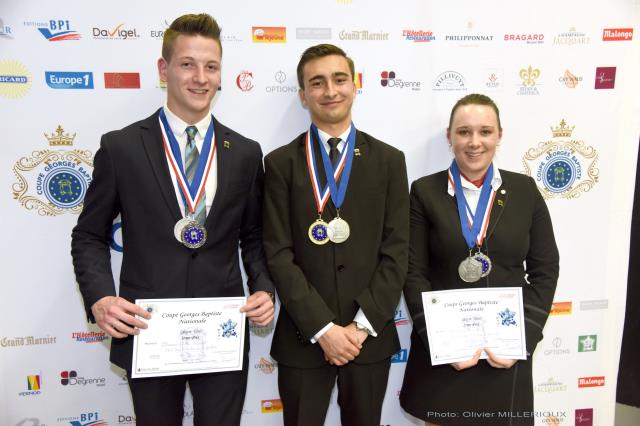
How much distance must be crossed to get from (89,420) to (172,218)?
1799mm

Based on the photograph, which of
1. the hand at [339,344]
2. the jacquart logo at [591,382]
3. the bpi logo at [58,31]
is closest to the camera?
the hand at [339,344]

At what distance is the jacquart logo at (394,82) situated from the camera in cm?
280

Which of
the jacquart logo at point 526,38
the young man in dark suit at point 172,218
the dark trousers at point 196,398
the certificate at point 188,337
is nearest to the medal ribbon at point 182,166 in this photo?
the young man in dark suit at point 172,218

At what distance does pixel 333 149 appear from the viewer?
89.1 inches

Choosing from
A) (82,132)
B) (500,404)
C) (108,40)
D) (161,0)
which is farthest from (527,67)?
(82,132)

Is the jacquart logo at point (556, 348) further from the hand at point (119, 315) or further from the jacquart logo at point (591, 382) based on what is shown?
the hand at point (119, 315)

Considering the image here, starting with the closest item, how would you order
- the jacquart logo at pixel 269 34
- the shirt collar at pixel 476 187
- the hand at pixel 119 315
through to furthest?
the hand at pixel 119 315, the shirt collar at pixel 476 187, the jacquart logo at pixel 269 34

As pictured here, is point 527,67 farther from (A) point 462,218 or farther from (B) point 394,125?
(A) point 462,218

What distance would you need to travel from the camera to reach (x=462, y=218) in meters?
2.30

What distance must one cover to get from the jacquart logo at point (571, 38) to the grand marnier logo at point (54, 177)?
3.07 meters

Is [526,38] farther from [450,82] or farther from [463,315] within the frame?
[463,315]

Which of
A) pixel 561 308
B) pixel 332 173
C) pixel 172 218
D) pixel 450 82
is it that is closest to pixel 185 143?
pixel 172 218

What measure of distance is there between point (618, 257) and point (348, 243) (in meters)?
2.18

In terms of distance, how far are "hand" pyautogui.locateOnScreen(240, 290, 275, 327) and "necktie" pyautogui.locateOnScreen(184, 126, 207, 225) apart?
1.39 ft
